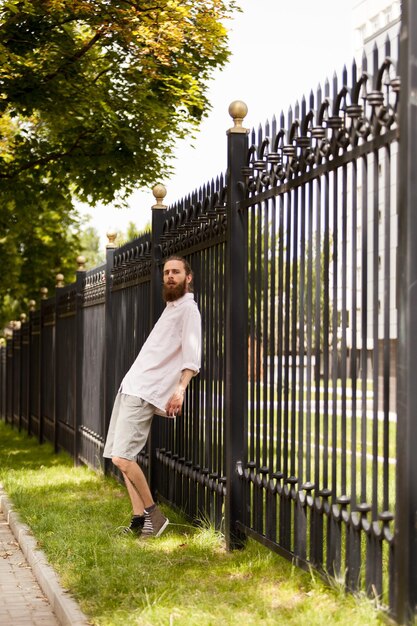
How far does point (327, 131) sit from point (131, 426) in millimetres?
3188

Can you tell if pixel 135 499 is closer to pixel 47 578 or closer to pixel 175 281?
pixel 47 578

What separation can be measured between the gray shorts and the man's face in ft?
2.66

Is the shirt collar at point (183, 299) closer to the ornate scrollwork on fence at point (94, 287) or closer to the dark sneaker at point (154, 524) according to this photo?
the dark sneaker at point (154, 524)

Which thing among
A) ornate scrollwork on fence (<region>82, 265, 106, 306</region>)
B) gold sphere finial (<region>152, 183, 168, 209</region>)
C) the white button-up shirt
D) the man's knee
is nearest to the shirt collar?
the white button-up shirt

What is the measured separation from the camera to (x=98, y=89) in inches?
653

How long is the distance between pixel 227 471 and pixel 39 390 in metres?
13.0

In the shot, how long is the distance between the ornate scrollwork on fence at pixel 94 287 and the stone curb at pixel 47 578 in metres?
3.62

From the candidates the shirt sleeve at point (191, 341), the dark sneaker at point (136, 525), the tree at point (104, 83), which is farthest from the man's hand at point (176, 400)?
the tree at point (104, 83)

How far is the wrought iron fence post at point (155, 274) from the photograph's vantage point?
373 inches

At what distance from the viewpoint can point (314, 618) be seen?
16.0ft

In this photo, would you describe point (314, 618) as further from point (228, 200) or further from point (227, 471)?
point (228, 200)

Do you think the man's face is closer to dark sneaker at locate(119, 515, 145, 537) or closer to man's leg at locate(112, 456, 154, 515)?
man's leg at locate(112, 456, 154, 515)

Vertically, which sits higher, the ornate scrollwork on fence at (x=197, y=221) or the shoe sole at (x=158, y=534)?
the ornate scrollwork on fence at (x=197, y=221)

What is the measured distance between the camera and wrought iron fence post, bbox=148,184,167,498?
9.48m
